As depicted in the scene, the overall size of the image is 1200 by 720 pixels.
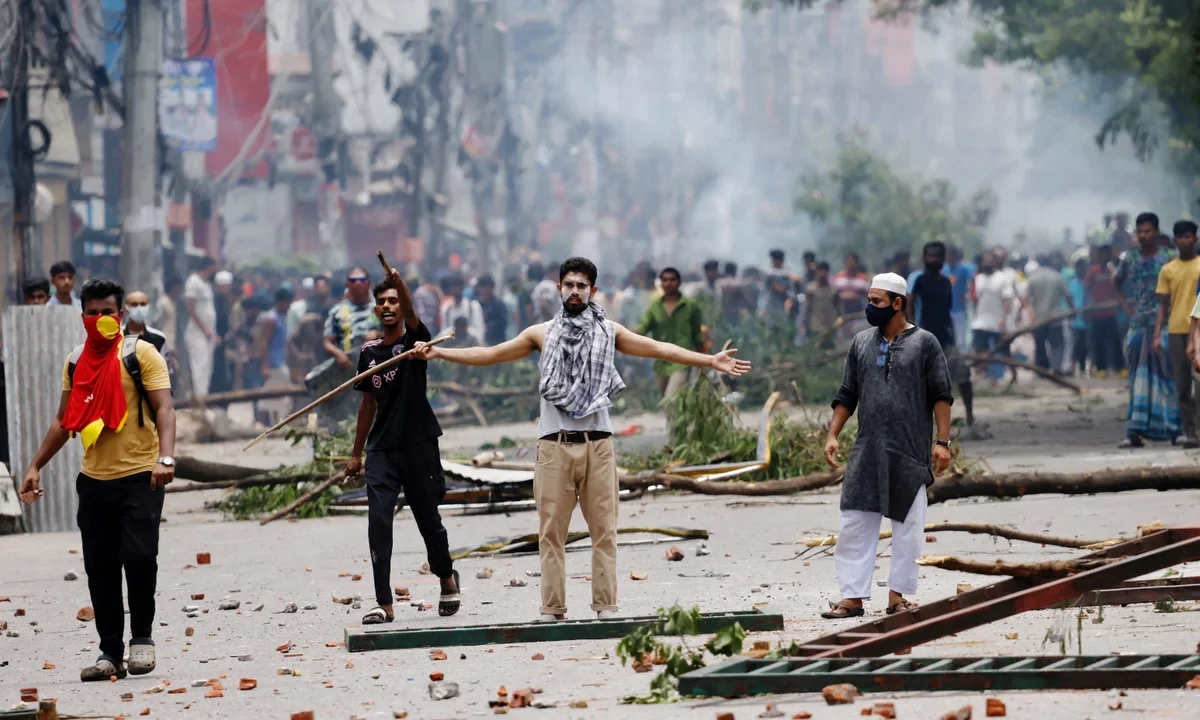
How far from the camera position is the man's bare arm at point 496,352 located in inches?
315

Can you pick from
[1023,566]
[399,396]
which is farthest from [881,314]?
[399,396]

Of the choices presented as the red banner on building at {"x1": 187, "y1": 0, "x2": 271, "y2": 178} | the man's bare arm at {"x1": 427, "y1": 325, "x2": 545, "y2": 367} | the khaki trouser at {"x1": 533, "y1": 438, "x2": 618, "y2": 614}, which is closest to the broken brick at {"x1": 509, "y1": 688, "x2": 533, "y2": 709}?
the khaki trouser at {"x1": 533, "y1": 438, "x2": 618, "y2": 614}

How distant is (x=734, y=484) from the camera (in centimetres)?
1187

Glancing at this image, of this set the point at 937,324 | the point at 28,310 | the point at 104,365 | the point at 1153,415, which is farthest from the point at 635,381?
the point at 104,365

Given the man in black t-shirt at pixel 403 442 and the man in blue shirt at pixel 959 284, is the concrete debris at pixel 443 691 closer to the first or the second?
the man in black t-shirt at pixel 403 442

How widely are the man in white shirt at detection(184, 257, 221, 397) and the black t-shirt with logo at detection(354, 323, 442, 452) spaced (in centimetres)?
1574

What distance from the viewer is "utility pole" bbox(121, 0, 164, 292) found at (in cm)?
2225

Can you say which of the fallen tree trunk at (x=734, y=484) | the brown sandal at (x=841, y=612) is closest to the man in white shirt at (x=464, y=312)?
the fallen tree trunk at (x=734, y=484)

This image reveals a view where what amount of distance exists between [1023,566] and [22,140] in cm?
1600

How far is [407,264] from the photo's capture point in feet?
141

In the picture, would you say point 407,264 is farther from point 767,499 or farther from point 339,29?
point 767,499

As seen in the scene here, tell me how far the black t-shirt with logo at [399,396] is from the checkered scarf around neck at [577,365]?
75cm

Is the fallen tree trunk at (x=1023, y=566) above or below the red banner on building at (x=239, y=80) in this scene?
below

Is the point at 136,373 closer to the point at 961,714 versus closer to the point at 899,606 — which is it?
the point at 899,606
